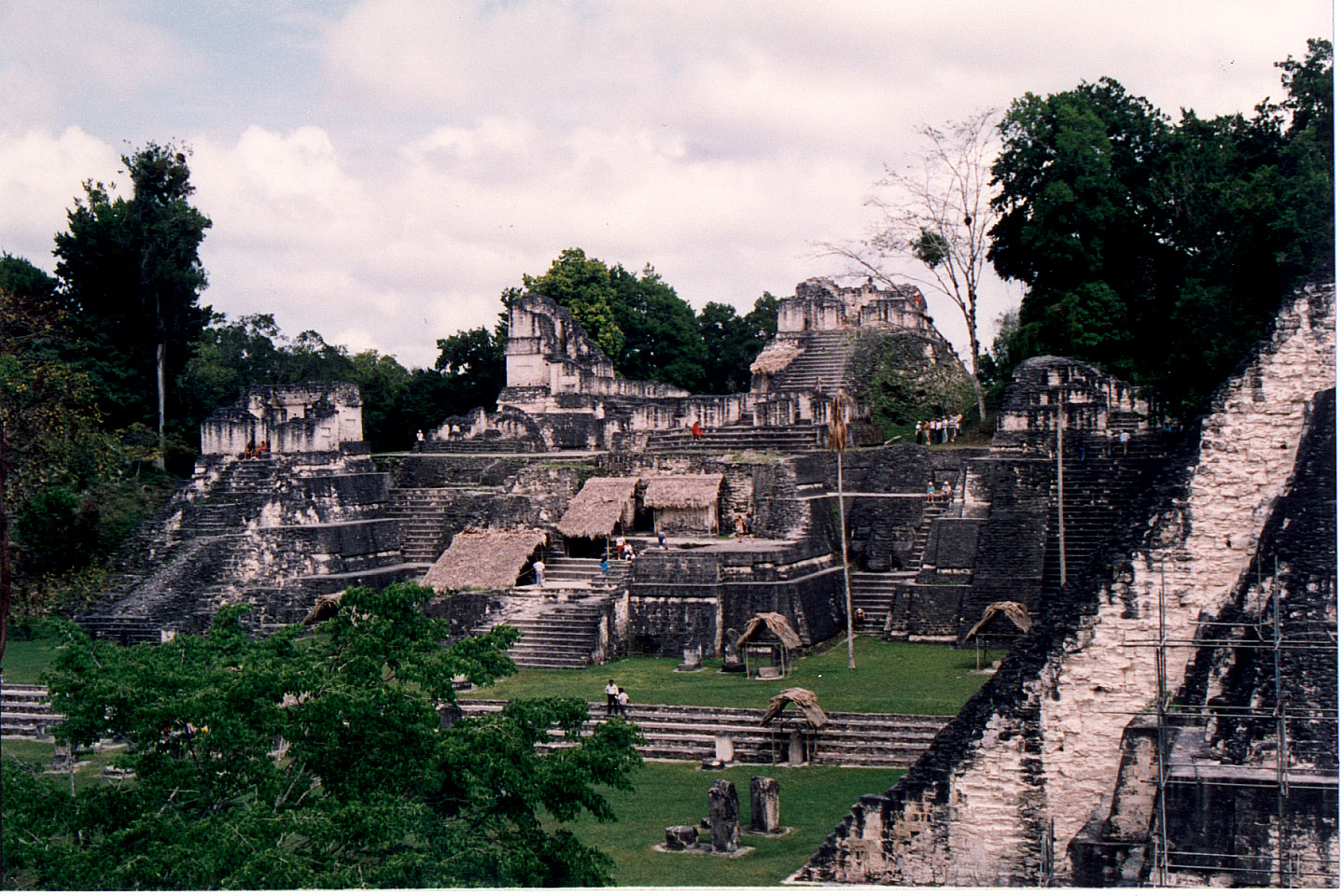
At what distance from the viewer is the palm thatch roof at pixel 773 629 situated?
15641 millimetres

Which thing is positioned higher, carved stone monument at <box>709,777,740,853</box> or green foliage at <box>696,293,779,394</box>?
green foliage at <box>696,293,779,394</box>

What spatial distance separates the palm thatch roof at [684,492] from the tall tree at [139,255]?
10.1m

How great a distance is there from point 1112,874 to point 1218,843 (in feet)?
2.80

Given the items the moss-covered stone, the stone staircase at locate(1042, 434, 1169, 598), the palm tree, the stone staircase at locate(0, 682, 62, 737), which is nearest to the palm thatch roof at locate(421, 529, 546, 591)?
the palm tree

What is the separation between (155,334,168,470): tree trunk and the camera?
1012 inches

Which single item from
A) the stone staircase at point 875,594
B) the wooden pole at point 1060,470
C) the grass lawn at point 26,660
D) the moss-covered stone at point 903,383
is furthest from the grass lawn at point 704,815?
the moss-covered stone at point 903,383

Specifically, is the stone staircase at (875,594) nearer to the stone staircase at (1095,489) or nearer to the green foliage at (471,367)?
the stone staircase at (1095,489)

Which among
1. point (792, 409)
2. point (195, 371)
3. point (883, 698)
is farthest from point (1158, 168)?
point (195, 371)

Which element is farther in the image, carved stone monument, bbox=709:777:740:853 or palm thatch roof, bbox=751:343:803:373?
palm thatch roof, bbox=751:343:803:373

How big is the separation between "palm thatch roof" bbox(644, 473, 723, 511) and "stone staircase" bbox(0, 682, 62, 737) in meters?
8.84

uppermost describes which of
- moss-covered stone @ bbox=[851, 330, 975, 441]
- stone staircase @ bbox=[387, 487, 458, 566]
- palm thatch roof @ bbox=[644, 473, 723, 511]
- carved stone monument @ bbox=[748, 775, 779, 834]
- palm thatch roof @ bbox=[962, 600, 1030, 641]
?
moss-covered stone @ bbox=[851, 330, 975, 441]

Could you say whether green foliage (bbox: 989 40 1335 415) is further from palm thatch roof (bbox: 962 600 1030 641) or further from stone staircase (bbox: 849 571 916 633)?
stone staircase (bbox: 849 571 916 633)

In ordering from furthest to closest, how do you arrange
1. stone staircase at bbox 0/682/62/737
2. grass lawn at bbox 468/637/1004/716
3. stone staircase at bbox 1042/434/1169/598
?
stone staircase at bbox 1042/434/1169/598, stone staircase at bbox 0/682/62/737, grass lawn at bbox 468/637/1004/716

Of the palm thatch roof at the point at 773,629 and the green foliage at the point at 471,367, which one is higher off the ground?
the green foliage at the point at 471,367
